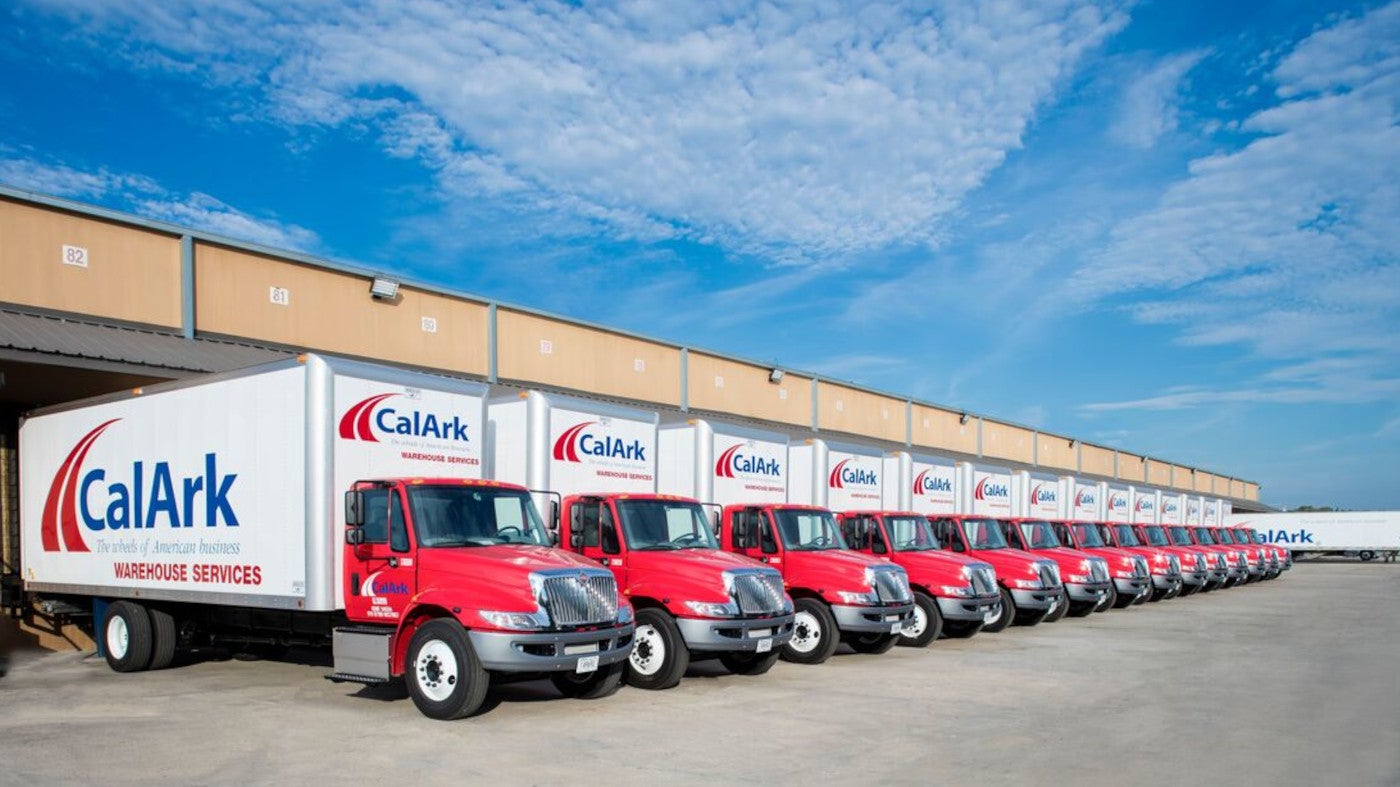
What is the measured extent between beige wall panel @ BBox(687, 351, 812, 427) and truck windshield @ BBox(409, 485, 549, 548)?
17.5 metres

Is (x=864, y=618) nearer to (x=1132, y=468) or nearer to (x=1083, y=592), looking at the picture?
(x=1083, y=592)

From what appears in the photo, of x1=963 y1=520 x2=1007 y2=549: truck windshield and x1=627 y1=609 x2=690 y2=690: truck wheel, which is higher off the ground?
x1=963 y1=520 x2=1007 y2=549: truck windshield

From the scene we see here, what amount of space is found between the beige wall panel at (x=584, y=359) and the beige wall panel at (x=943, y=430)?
1498 cm

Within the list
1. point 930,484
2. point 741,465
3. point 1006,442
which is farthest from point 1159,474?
point 741,465

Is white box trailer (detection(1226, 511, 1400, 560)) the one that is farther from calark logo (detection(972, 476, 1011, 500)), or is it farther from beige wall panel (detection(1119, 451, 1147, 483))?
calark logo (detection(972, 476, 1011, 500))

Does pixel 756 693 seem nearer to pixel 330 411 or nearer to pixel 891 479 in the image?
pixel 330 411

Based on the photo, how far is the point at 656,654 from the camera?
1183cm

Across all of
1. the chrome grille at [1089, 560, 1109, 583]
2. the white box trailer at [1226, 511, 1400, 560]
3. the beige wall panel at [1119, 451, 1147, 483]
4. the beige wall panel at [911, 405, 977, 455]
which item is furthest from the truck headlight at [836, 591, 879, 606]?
the white box trailer at [1226, 511, 1400, 560]

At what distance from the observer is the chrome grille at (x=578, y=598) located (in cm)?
984

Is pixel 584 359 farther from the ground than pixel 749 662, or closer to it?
farther from the ground

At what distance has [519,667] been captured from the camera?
9.50 meters

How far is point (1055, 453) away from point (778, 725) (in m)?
45.5

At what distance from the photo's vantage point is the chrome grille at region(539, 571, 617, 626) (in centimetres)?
984

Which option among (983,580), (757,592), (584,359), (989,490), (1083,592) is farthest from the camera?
(989,490)
